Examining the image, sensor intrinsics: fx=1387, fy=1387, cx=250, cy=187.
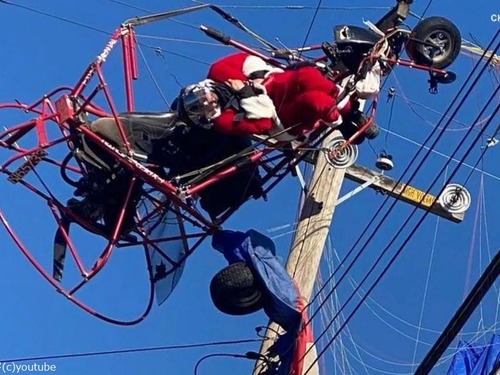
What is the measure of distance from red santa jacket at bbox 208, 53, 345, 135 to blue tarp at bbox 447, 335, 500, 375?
244cm

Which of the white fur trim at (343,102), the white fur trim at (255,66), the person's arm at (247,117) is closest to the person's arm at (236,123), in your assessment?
the person's arm at (247,117)

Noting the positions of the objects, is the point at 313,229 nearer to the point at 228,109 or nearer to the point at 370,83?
the point at 370,83

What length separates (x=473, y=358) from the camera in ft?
35.5

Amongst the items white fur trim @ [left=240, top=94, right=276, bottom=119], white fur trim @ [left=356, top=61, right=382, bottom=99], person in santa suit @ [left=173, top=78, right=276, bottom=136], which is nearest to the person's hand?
person in santa suit @ [left=173, top=78, right=276, bottom=136]

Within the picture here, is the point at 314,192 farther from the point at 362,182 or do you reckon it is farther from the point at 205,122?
the point at 205,122

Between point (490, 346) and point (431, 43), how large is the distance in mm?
2488

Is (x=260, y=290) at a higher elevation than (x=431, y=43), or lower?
lower

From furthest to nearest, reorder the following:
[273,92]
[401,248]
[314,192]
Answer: [314,192] → [273,92] → [401,248]

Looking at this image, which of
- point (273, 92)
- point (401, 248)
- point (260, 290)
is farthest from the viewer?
point (260, 290)

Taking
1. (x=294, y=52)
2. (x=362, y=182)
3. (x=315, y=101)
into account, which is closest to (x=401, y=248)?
(x=315, y=101)

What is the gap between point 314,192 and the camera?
11.1 metres

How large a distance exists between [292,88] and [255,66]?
349 millimetres

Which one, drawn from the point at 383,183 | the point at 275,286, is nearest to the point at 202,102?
the point at 275,286

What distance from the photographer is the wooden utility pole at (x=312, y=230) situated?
10.6 m
